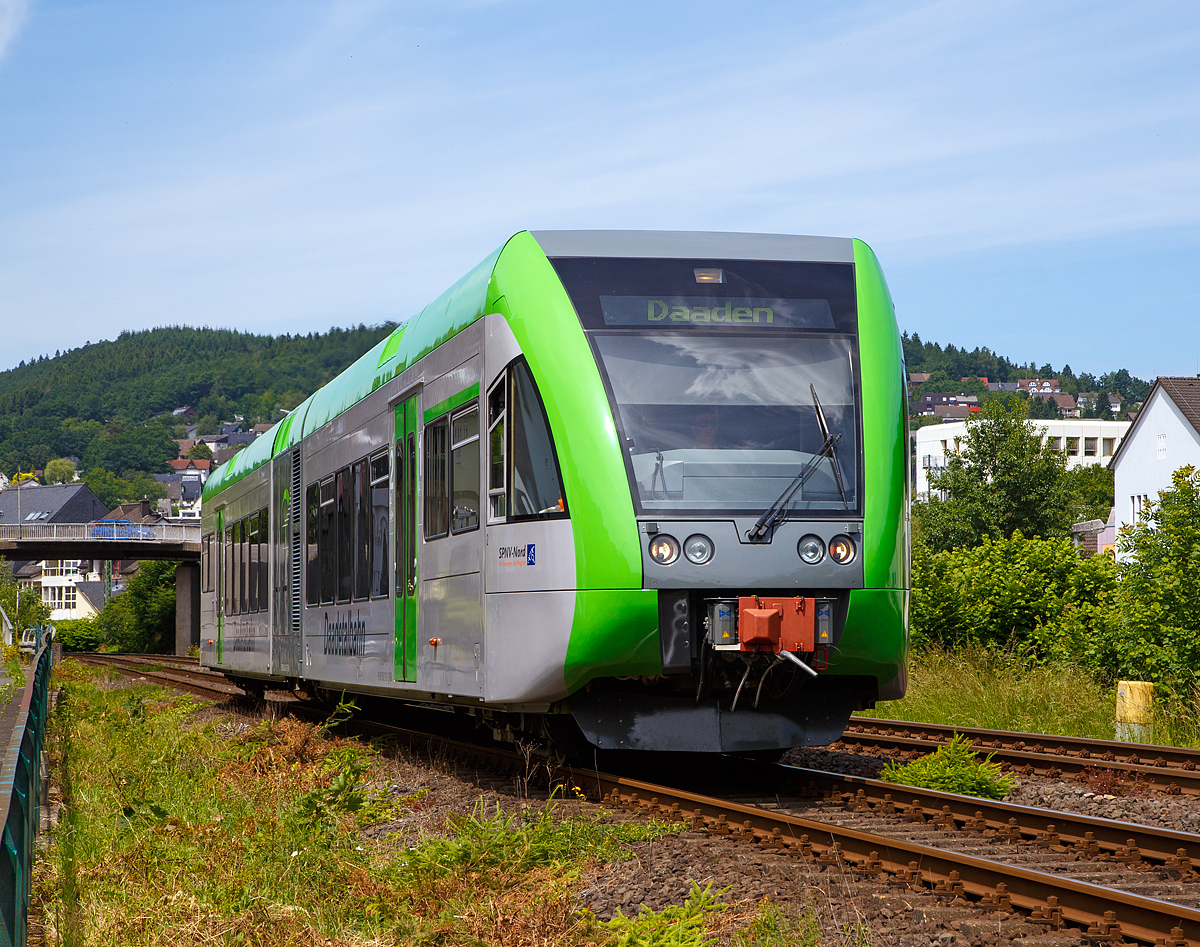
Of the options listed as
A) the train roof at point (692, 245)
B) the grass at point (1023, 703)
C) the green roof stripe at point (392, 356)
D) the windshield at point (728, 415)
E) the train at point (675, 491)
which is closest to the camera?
the train at point (675, 491)

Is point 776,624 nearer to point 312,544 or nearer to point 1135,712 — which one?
point 1135,712

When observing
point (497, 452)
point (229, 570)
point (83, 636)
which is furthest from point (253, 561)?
point (83, 636)

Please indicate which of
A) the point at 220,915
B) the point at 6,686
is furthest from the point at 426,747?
the point at 6,686

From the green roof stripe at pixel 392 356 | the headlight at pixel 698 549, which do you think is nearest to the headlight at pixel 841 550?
the headlight at pixel 698 549

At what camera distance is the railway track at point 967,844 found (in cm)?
545

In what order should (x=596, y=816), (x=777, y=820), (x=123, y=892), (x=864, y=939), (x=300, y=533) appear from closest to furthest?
(x=864, y=939)
(x=123, y=892)
(x=777, y=820)
(x=596, y=816)
(x=300, y=533)

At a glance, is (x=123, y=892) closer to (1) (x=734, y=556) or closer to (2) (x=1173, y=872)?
(1) (x=734, y=556)

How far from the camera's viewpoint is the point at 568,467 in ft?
26.9

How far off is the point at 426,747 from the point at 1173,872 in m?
7.22

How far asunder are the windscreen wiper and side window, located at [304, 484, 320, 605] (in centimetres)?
710

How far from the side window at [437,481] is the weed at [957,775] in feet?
11.8

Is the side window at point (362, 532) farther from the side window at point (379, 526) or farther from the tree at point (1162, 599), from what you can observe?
the tree at point (1162, 599)

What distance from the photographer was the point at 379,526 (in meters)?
11.8

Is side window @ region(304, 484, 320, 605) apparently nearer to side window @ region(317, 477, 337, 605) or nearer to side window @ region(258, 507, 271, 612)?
side window @ region(317, 477, 337, 605)
